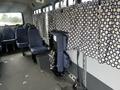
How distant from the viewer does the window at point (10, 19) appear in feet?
→ 23.2

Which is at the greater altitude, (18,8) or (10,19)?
(18,8)

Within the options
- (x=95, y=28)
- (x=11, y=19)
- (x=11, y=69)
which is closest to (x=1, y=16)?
(x=11, y=19)

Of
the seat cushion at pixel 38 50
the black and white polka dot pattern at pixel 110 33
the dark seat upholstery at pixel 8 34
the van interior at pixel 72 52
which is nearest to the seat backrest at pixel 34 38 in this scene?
the van interior at pixel 72 52

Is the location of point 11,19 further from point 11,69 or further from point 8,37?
point 11,69

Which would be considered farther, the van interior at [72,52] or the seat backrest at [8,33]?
the seat backrest at [8,33]

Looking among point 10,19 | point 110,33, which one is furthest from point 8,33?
point 110,33

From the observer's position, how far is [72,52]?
3.54m

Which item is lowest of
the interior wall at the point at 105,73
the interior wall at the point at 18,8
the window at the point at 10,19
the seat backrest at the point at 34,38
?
the interior wall at the point at 105,73

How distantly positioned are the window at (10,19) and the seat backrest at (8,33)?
0.52 m

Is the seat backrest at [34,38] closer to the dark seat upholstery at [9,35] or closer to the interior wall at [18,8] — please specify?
the dark seat upholstery at [9,35]

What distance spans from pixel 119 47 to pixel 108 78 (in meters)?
0.70

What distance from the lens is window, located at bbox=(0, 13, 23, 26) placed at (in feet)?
23.2

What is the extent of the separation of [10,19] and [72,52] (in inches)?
189

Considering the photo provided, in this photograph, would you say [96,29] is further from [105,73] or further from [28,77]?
[28,77]
